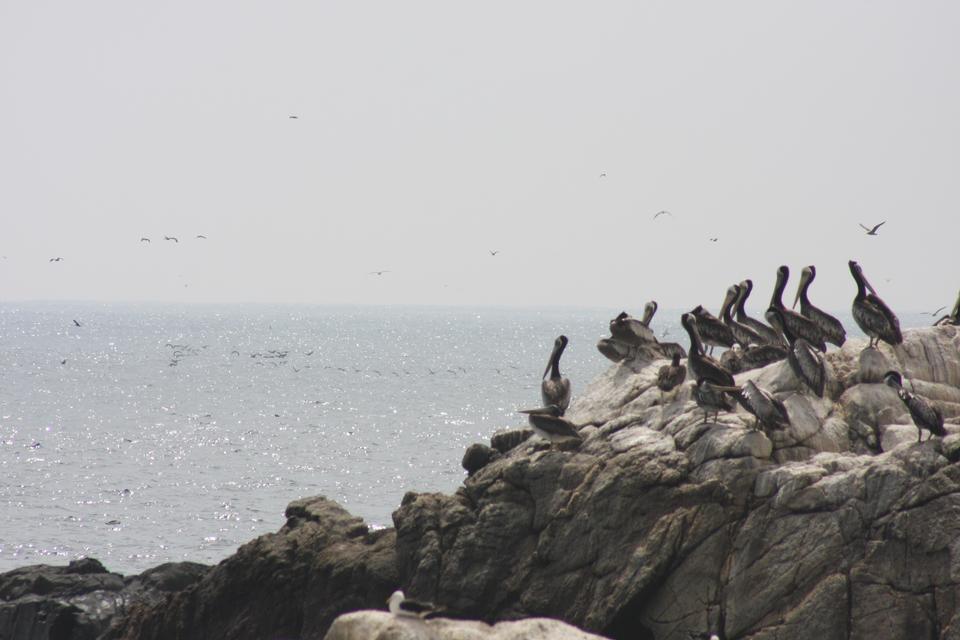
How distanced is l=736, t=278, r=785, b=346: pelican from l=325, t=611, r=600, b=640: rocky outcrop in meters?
13.6

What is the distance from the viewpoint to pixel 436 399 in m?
99.2

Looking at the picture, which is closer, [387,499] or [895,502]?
[895,502]

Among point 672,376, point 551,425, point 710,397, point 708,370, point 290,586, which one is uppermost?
point 708,370

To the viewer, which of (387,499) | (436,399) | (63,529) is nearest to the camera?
(63,529)

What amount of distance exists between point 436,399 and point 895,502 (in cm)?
8137

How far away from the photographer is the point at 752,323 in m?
26.6

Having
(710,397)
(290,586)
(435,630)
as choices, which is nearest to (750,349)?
(710,397)

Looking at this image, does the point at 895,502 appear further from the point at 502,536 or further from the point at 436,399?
the point at 436,399

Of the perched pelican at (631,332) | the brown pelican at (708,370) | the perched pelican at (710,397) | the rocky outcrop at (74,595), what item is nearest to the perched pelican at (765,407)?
the perched pelican at (710,397)

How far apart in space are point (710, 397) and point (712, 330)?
5262 mm

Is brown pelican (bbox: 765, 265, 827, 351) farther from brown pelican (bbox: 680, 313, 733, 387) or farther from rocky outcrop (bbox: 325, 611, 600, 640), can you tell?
rocky outcrop (bbox: 325, 611, 600, 640)

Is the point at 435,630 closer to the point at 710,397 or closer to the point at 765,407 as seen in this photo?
the point at 765,407

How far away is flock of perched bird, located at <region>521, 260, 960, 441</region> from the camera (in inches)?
798

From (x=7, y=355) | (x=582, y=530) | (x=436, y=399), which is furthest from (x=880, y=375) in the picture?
(x=7, y=355)
